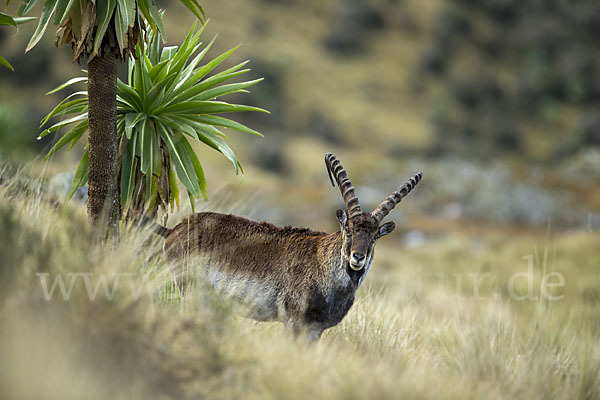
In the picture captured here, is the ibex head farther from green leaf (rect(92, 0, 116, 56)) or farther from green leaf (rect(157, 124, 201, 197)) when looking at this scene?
green leaf (rect(92, 0, 116, 56))

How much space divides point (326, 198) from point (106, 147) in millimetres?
20672

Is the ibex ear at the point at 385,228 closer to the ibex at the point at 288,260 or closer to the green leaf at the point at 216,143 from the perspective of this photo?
the ibex at the point at 288,260

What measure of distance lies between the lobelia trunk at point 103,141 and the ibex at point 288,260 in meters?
0.67

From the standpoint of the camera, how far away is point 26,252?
14.1 feet

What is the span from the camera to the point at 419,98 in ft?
Answer: 167

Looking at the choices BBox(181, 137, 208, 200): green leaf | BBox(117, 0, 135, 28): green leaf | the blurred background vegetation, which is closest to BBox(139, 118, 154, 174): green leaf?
BBox(181, 137, 208, 200): green leaf

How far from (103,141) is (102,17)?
115cm

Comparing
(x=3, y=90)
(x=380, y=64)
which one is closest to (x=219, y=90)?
(x=3, y=90)

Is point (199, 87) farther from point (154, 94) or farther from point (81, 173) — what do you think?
point (81, 173)

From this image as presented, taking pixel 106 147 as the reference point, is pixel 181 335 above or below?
below

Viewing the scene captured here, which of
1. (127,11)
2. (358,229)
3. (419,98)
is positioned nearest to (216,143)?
(127,11)

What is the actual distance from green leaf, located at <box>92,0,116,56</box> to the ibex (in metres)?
1.84

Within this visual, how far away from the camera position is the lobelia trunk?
18.5 feet

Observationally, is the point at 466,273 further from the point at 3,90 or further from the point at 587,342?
the point at 3,90
